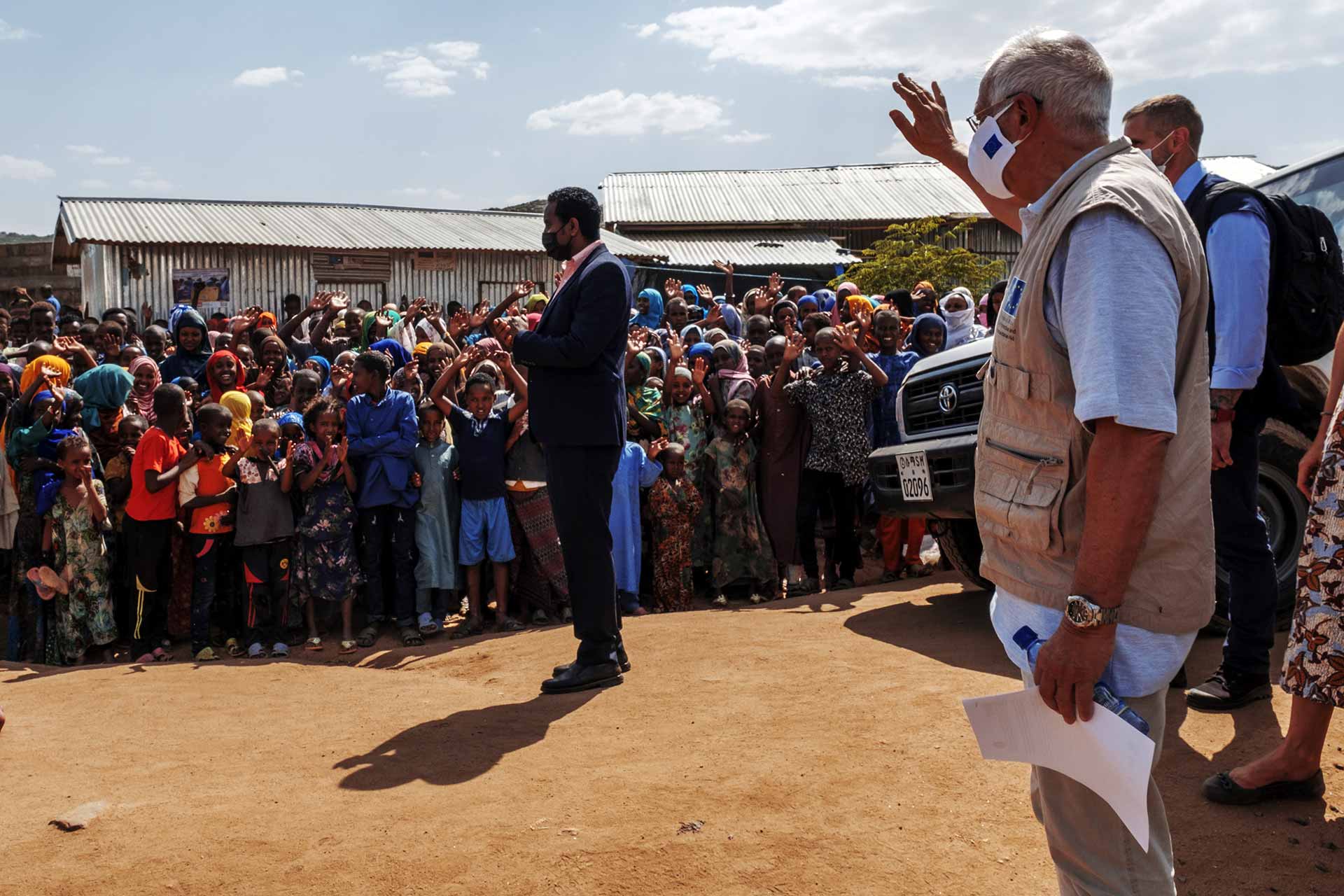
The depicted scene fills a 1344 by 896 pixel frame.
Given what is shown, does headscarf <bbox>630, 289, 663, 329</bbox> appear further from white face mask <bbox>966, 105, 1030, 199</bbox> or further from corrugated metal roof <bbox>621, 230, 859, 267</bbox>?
corrugated metal roof <bbox>621, 230, 859, 267</bbox>

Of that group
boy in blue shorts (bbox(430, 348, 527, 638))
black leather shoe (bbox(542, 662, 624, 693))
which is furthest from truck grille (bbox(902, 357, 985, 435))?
boy in blue shorts (bbox(430, 348, 527, 638))

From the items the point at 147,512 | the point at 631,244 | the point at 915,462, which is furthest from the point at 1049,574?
the point at 631,244

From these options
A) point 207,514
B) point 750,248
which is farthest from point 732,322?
point 750,248

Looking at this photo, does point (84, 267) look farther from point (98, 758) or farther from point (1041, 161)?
point (1041, 161)

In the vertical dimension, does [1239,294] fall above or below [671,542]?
above

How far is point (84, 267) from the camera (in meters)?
19.8

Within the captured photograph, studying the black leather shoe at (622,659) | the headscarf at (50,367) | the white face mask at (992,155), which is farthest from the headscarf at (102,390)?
the white face mask at (992,155)

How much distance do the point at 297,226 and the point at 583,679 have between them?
764 inches

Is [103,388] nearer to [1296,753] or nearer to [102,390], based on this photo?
[102,390]

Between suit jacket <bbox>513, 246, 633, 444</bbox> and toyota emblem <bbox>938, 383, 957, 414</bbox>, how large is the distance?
1659mm

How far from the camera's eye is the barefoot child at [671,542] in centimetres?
787

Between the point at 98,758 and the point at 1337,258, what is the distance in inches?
199

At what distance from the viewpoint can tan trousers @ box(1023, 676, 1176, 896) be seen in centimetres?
202

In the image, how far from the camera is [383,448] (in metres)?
7.15
